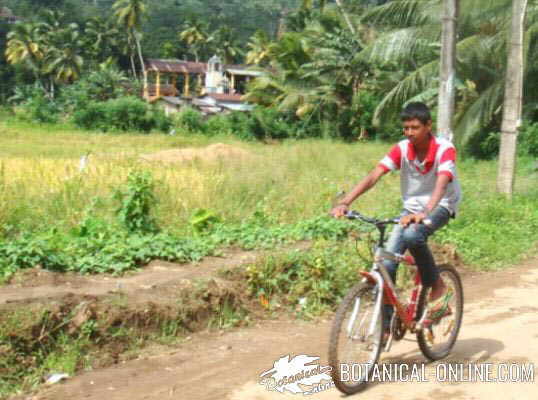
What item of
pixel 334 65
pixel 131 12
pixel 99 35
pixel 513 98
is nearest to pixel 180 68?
pixel 99 35

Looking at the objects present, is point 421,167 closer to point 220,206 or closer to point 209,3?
point 220,206

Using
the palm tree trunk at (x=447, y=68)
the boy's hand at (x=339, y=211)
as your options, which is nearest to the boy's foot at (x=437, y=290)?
the boy's hand at (x=339, y=211)

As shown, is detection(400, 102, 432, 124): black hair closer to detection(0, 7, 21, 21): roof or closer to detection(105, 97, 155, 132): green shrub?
detection(105, 97, 155, 132): green shrub

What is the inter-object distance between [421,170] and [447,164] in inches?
8.1

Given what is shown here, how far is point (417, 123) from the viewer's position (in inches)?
192

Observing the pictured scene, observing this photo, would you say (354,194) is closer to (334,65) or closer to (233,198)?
(233,198)

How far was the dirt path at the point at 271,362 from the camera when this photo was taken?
4.85 meters

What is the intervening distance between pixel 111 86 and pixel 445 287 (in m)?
48.3

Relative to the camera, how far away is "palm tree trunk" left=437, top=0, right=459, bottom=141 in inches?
455

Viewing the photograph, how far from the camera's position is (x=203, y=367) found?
215 inches

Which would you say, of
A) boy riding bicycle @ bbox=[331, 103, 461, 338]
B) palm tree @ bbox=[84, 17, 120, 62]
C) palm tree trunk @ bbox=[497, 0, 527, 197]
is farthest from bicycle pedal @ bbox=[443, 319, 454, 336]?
palm tree @ bbox=[84, 17, 120, 62]

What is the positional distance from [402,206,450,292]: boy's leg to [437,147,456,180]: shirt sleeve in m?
0.29

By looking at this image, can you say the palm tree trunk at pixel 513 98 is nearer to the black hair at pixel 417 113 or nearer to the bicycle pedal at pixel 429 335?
the bicycle pedal at pixel 429 335

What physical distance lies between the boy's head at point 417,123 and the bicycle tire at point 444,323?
1.08 metres
